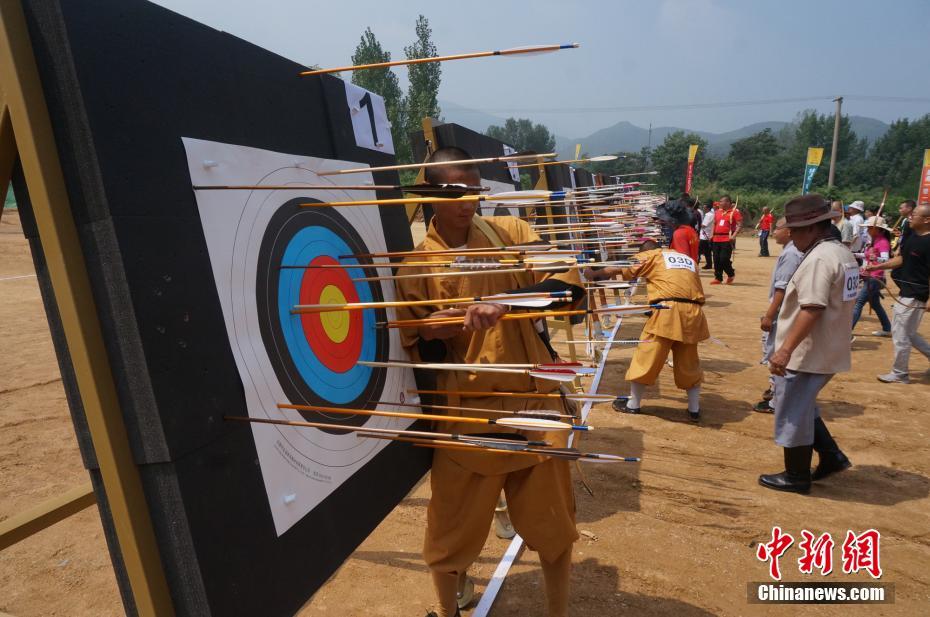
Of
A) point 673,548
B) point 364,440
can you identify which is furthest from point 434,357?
point 673,548

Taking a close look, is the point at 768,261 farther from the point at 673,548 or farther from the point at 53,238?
the point at 53,238

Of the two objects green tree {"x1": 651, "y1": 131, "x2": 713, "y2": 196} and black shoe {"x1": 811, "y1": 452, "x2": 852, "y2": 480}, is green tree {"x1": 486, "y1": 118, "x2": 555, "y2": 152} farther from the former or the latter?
black shoe {"x1": 811, "y1": 452, "x2": 852, "y2": 480}

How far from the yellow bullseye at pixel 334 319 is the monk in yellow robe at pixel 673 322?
327 centimetres

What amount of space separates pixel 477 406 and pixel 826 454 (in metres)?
3.12

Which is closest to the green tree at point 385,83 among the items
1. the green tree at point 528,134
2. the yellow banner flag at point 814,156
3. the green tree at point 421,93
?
the green tree at point 421,93

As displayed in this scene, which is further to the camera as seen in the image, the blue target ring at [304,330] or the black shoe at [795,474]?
the black shoe at [795,474]

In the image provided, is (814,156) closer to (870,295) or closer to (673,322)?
(870,295)

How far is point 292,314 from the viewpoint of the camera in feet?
5.06

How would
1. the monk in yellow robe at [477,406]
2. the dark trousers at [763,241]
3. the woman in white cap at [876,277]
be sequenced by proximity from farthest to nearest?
the dark trousers at [763,241] < the woman in white cap at [876,277] < the monk in yellow robe at [477,406]

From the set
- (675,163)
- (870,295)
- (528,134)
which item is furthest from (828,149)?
(870,295)

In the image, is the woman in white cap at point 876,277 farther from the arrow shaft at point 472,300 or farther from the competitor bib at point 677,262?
the arrow shaft at point 472,300

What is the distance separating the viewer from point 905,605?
102 inches

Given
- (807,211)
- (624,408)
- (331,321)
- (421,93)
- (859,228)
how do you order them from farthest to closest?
(421,93) → (859,228) → (624,408) → (807,211) → (331,321)

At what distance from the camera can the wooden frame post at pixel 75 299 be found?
95 centimetres
